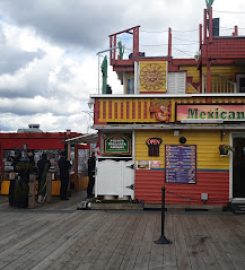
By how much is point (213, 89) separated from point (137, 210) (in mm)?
6433

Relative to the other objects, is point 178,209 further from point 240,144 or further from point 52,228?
point 52,228

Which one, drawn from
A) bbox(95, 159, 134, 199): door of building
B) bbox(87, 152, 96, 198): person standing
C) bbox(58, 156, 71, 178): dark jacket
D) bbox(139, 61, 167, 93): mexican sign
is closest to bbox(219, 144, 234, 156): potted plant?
bbox(95, 159, 134, 199): door of building

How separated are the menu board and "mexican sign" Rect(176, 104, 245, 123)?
2.98 feet

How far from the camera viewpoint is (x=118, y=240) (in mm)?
9180

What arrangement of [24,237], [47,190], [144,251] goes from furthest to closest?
[47,190] < [24,237] < [144,251]

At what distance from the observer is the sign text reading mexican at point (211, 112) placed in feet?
46.5

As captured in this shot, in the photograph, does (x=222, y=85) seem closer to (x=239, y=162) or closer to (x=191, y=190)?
(x=239, y=162)

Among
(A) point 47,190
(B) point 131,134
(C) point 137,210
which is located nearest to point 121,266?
(C) point 137,210

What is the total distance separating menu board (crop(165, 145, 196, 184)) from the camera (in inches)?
566

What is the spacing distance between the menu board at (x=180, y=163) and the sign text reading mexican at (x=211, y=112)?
0.93m

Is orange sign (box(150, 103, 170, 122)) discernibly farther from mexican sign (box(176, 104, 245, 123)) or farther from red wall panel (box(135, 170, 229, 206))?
red wall panel (box(135, 170, 229, 206))

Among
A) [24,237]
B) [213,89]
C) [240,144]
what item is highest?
[213,89]

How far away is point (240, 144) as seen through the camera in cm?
1457

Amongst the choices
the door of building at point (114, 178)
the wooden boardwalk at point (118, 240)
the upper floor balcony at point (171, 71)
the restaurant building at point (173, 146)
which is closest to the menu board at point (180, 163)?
the restaurant building at point (173, 146)
